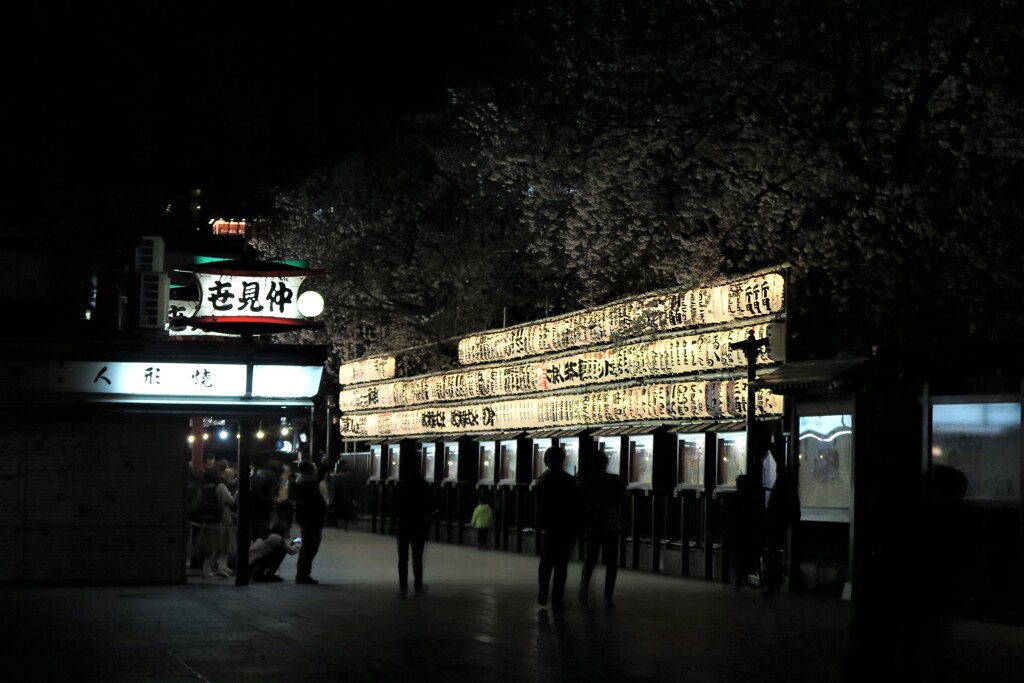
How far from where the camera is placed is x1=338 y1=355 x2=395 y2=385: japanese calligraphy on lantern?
4378 centimetres

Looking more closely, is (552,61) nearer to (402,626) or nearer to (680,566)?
(680,566)

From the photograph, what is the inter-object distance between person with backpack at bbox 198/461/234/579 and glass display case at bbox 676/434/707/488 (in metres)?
7.96

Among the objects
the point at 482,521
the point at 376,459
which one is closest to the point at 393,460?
the point at 376,459

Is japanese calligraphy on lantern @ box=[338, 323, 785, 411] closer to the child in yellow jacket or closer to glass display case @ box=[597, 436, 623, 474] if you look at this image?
glass display case @ box=[597, 436, 623, 474]

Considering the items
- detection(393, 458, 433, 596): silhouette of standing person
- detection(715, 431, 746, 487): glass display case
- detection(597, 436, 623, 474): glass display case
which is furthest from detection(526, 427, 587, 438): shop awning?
detection(393, 458, 433, 596): silhouette of standing person

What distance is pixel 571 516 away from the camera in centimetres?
1775

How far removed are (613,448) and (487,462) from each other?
7.88 meters

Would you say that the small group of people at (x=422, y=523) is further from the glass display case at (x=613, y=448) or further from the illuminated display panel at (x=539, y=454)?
the illuminated display panel at (x=539, y=454)

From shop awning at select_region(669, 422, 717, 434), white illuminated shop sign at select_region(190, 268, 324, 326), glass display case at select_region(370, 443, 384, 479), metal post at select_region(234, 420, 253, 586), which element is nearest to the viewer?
white illuminated shop sign at select_region(190, 268, 324, 326)

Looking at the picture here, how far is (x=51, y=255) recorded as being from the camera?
67.1 ft

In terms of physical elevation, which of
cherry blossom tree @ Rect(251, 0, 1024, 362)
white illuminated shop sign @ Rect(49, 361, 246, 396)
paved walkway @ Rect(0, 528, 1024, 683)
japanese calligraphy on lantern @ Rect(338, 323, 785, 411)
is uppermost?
cherry blossom tree @ Rect(251, 0, 1024, 362)

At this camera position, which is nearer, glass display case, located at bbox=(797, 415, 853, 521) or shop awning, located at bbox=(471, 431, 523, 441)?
glass display case, located at bbox=(797, 415, 853, 521)

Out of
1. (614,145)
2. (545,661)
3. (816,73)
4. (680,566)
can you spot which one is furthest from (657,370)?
(545,661)

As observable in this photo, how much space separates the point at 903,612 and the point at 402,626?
7496 mm
